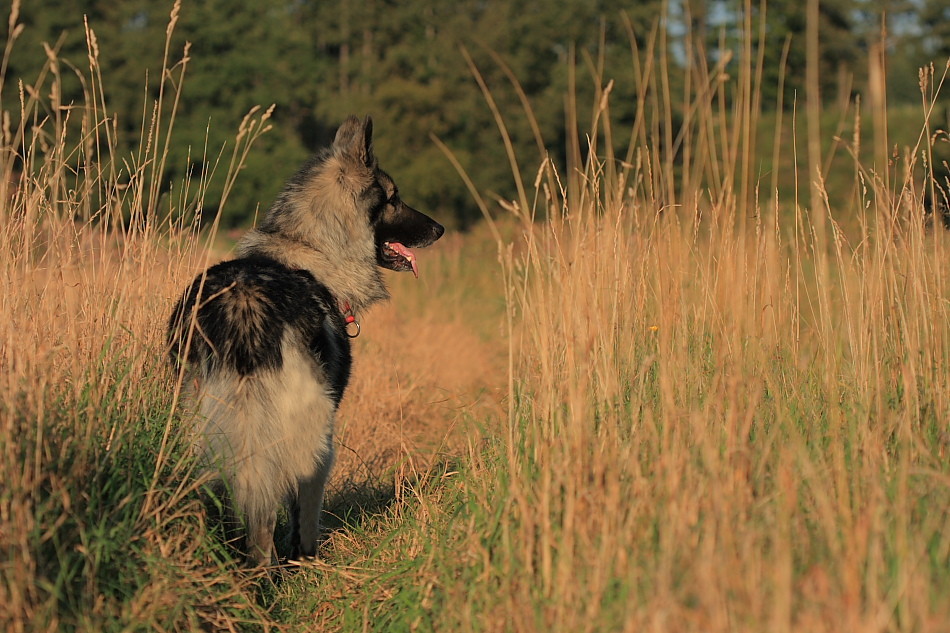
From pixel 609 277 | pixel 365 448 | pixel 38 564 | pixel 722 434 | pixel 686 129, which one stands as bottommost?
pixel 365 448

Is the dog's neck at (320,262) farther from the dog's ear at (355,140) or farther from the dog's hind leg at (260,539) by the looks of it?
the dog's hind leg at (260,539)

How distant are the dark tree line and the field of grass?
28.0 metres

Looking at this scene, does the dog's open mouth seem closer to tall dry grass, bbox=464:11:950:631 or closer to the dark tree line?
tall dry grass, bbox=464:11:950:631

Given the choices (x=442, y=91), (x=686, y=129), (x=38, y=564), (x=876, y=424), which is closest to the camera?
(x=38, y=564)

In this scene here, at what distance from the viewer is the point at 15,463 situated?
240cm

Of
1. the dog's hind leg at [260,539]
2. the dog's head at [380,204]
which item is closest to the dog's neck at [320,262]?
the dog's head at [380,204]

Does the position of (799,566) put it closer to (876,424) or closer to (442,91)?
(876,424)

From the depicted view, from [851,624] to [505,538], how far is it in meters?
0.96

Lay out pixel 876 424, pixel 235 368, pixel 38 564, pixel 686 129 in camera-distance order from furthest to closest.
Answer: pixel 686 129, pixel 235 368, pixel 876 424, pixel 38 564

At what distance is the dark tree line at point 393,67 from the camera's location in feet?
119

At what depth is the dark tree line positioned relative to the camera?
1431 inches

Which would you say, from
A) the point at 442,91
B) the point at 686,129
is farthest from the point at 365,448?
the point at 442,91

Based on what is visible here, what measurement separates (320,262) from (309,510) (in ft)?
3.71

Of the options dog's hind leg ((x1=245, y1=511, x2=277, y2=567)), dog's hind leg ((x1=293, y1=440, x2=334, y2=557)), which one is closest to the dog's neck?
dog's hind leg ((x1=293, y1=440, x2=334, y2=557))
